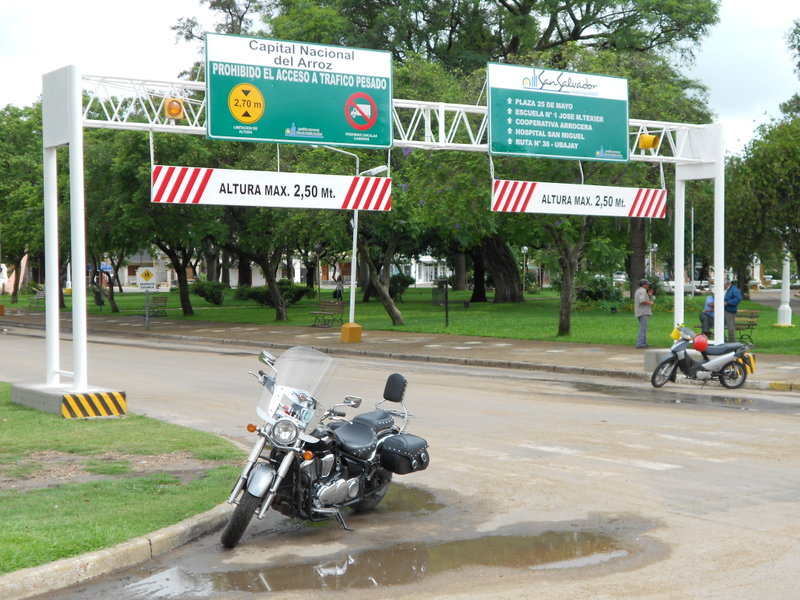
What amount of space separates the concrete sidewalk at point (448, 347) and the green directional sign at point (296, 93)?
6.64 meters

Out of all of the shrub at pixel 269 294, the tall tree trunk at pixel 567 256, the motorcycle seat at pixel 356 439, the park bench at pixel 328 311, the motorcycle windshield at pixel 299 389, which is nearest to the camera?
the motorcycle windshield at pixel 299 389

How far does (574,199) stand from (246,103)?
24.7 ft

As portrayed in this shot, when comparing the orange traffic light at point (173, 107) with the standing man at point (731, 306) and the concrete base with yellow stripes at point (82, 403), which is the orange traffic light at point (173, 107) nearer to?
the concrete base with yellow stripes at point (82, 403)

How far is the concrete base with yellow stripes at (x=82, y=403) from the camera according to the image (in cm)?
1314

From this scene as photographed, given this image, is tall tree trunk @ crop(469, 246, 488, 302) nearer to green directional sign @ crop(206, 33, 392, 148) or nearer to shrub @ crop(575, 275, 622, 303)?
shrub @ crop(575, 275, 622, 303)

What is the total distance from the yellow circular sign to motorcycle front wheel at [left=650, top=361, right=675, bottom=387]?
8.27 meters

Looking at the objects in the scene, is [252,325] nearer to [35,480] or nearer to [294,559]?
[35,480]

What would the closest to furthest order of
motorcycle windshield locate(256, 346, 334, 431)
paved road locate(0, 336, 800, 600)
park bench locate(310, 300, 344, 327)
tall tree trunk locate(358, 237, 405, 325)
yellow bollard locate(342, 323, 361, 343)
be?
paved road locate(0, 336, 800, 600) → motorcycle windshield locate(256, 346, 334, 431) → yellow bollard locate(342, 323, 361, 343) → tall tree trunk locate(358, 237, 405, 325) → park bench locate(310, 300, 344, 327)

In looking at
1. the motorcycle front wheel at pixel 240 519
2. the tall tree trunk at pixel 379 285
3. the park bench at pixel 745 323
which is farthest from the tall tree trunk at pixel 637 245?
the motorcycle front wheel at pixel 240 519

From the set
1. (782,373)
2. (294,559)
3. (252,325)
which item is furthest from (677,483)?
(252,325)

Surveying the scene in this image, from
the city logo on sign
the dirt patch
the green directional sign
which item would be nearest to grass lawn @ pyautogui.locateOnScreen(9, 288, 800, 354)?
the city logo on sign

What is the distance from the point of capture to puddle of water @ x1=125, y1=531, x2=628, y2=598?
616 cm

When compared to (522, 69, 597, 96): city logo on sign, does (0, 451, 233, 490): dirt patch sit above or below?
below

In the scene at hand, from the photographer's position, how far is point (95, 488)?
8.47 meters
